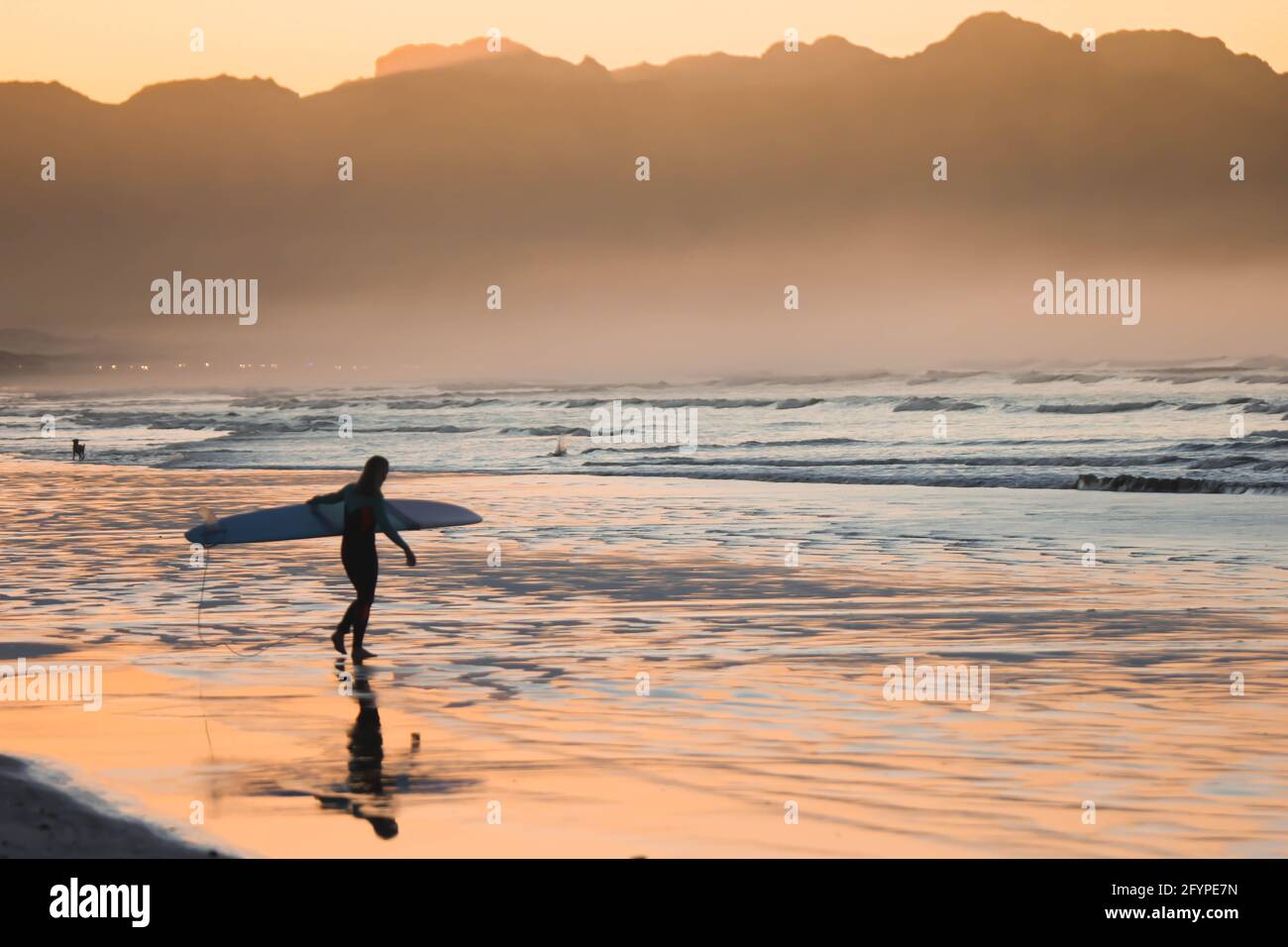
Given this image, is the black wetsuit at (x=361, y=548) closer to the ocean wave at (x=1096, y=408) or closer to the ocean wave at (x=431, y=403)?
the ocean wave at (x=1096, y=408)

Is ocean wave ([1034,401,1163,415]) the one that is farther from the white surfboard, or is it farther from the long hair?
the long hair

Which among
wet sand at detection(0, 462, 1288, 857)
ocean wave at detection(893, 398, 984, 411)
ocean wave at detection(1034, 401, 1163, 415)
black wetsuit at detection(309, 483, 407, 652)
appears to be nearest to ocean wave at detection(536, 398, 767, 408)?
ocean wave at detection(893, 398, 984, 411)

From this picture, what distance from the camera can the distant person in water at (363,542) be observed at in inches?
518

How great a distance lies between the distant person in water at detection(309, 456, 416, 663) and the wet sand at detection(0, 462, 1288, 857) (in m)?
0.34


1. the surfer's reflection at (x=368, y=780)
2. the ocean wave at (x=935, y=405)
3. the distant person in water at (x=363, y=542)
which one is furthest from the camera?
the ocean wave at (x=935, y=405)

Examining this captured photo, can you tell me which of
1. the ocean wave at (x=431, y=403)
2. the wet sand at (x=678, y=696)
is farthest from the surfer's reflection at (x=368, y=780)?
the ocean wave at (x=431, y=403)

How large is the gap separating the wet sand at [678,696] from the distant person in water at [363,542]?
13.5 inches

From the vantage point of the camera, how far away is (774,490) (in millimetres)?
34812

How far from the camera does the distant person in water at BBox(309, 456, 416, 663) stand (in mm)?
13164

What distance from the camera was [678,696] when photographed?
1105 centimetres

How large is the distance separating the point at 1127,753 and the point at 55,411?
112 metres
